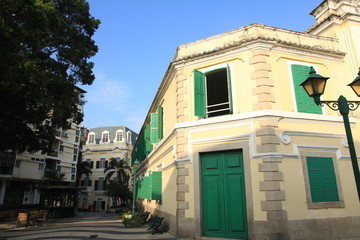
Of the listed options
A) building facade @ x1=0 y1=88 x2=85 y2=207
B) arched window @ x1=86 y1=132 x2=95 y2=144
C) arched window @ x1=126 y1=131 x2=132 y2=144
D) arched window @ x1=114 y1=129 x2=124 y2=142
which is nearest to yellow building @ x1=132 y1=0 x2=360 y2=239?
building facade @ x1=0 y1=88 x2=85 y2=207

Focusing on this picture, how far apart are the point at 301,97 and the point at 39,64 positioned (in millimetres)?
12074

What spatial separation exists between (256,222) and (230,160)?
6.78 feet

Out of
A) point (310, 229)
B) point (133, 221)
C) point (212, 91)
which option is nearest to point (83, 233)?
point (133, 221)

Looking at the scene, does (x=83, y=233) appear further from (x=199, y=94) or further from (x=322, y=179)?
(x=322, y=179)

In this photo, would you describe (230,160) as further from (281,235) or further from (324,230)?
(324,230)

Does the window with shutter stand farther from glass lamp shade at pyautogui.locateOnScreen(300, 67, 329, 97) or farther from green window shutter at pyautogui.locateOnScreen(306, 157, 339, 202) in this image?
glass lamp shade at pyautogui.locateOnScreen(300, 67, 329, 97)

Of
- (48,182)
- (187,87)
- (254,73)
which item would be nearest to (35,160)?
(48,182)

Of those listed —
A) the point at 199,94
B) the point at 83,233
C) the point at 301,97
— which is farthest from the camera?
the point at 83,233

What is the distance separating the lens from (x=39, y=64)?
1215 cm

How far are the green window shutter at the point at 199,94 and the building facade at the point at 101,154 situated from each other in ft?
129

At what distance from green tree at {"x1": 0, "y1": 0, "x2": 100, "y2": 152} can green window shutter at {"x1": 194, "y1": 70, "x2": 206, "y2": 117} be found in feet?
20.5

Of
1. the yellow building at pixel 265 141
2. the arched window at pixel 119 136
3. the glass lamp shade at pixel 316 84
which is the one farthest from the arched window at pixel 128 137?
the glass lamp shade at pixel 316 84

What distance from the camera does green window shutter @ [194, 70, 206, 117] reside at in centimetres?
886

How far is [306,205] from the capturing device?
24.7ft
